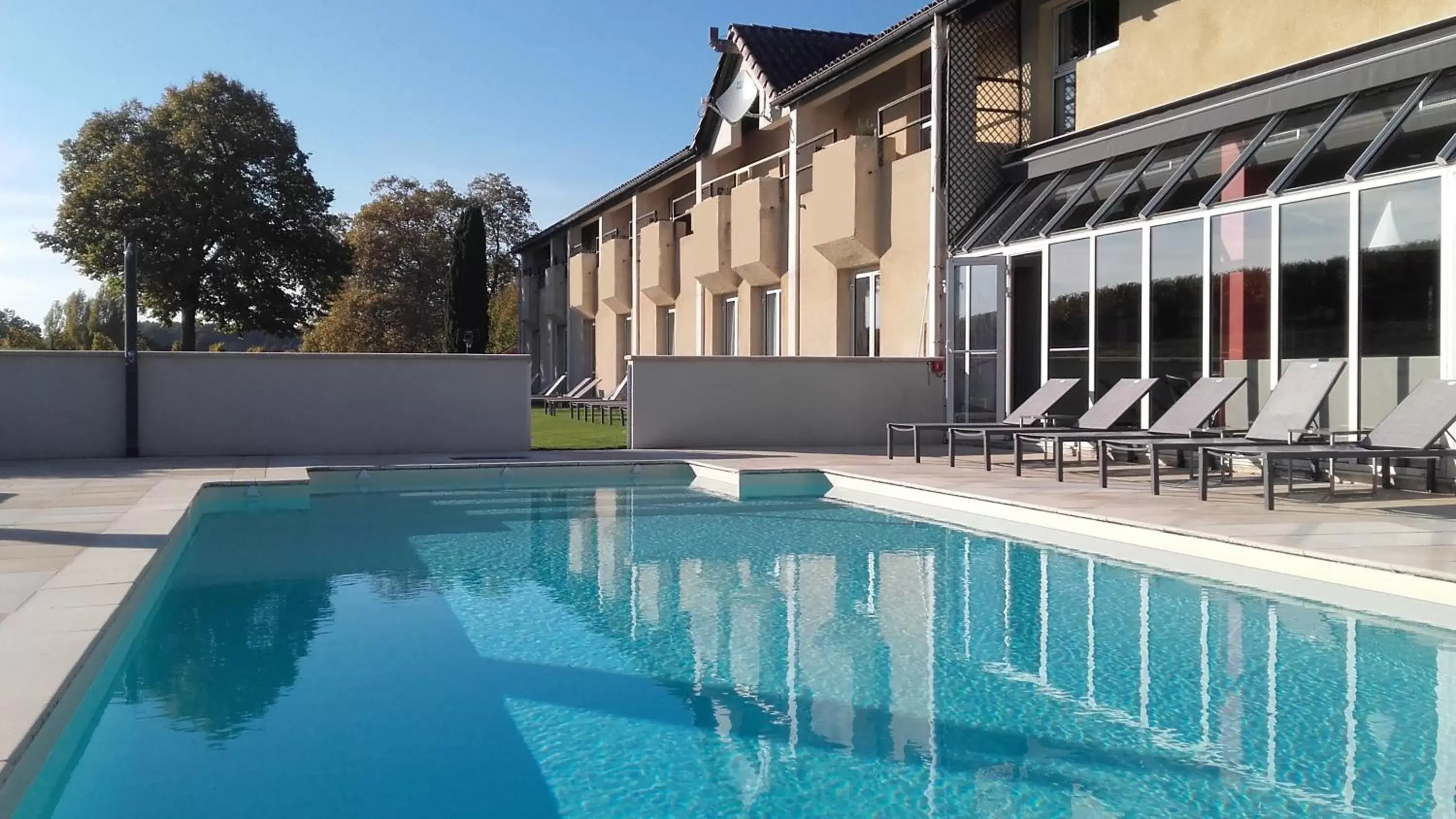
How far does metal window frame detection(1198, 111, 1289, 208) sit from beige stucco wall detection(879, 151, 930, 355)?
188 inches

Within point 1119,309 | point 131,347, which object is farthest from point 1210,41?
point 131,347

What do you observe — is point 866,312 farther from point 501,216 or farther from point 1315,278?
point 501,216

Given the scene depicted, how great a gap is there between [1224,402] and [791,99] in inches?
451

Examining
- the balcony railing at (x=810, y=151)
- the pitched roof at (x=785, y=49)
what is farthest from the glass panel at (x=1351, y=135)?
the pitched roof at (x=785, y=49)

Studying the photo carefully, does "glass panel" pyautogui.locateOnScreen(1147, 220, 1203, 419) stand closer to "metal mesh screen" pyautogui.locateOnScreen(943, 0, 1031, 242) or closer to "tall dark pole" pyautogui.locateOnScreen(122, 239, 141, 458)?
"metal mesh screen" pyautogui.locateOnScreen(943, 0, 1031, 242)

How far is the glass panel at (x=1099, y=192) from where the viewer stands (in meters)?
13.1

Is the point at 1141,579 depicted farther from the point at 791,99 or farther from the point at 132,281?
the point at 791,99

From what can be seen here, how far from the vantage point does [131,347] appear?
43.2ft

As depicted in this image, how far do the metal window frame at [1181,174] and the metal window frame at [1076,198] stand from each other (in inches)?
56.6

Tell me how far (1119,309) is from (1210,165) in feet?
5.89

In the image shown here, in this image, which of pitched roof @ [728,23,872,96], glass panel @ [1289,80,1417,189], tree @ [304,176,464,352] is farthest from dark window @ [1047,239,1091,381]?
tree @ [304,176,464,352]

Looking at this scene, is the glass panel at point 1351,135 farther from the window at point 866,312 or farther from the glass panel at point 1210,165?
the window at point 866,312

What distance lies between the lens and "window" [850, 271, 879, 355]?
17.9 meters

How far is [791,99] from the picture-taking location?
2017cm
